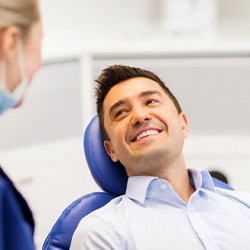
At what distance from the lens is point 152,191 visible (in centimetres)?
146

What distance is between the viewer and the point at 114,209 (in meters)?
1.43

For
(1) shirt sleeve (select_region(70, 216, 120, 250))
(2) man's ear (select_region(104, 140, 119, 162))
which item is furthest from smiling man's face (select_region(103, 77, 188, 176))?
(1) shirt sleeve (select_region(70, 216, 120, 250))

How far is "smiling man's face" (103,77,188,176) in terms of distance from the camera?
146 centimetres

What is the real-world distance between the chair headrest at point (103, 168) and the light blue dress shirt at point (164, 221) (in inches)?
2.7

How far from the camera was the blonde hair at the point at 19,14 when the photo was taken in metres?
0.69

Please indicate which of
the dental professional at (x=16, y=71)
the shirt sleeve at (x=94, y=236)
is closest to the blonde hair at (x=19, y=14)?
the dental professional at (x=16, y=71)

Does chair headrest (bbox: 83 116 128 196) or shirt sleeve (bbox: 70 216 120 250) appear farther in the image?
chair headrest (bbox: 83 116 128 196)

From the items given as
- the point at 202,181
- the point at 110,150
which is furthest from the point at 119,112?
the point at 202,181

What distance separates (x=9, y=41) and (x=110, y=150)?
892 millimetres

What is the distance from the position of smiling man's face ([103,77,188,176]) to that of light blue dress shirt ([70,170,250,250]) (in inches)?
2.5

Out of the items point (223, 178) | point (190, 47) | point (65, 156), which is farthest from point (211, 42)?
point (65, 156)

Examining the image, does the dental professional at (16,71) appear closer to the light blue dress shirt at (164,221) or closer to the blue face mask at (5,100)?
the blue face mask at (5,100)

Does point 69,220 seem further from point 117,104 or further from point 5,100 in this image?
point 5,100

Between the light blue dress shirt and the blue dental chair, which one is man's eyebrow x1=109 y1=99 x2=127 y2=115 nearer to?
the blue dental chair
